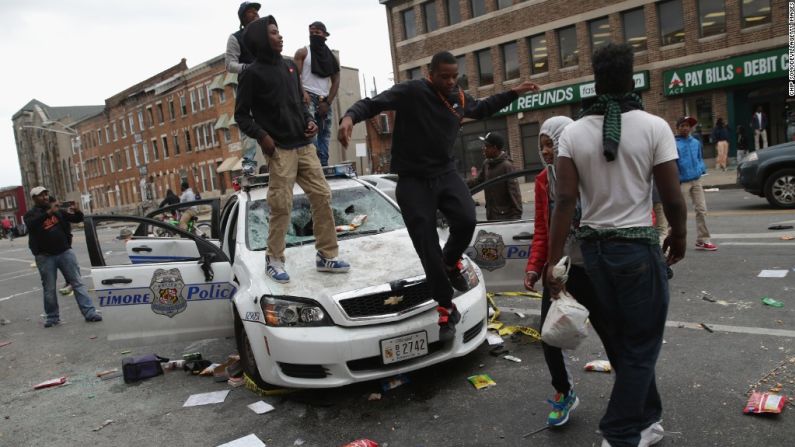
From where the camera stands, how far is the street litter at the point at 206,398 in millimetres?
4578

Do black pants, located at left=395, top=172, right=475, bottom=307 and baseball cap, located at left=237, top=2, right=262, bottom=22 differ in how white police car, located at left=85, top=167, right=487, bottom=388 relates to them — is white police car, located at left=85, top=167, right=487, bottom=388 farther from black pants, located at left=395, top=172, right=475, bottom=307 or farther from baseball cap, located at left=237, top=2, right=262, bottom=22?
baseball cap, located at left=237, top=2, right=262, bottom=22

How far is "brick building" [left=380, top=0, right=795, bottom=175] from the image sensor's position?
22.7m

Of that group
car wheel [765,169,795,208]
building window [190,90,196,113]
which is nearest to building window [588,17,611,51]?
car wheel [765,169,795,208]

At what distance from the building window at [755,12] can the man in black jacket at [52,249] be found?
79.0 feet

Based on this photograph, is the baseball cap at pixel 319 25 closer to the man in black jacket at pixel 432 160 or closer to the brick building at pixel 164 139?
the man in black jacket at pixel 432 160

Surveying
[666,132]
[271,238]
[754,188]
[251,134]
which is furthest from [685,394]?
[754,188]

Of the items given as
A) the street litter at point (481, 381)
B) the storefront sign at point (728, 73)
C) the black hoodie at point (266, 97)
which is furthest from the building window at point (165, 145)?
the street litter at point (481, 381)

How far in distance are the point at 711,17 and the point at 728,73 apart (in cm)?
250

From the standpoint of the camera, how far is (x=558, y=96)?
Result: 28109 millimetres

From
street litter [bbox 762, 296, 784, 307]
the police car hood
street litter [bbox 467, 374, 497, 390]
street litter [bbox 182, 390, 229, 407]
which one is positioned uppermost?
the police car hood

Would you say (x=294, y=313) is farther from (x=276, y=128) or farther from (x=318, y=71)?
(x=318, y=71)

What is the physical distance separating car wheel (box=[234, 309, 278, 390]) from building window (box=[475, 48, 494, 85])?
2815 cm

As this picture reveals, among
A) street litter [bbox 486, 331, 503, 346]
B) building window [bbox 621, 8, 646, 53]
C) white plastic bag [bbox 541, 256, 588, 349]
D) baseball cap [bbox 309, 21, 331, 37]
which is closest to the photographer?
white plastic bag [bbox 541, 256, 588, 349]

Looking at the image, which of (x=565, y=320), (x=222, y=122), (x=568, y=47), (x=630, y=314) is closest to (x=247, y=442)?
(x=565, y=320)
